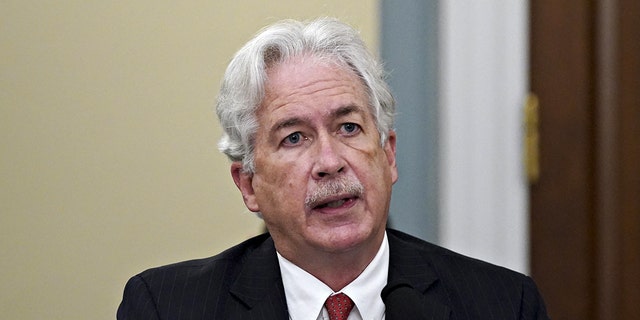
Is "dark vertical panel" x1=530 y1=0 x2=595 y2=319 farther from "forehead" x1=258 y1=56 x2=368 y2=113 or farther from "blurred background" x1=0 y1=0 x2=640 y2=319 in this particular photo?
"forehead" x1=258 y1=56 x2=368 y2=113

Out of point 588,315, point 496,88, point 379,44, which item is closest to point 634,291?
point 588,315

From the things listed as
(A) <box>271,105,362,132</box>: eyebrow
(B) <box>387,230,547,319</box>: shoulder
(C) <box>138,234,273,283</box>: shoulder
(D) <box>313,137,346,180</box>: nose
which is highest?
(A) <box>271,105,362,132</box>: eyebrow

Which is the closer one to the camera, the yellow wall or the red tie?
the red tie

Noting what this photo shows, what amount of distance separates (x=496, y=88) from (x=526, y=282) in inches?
51.7

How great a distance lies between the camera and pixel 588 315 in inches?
149

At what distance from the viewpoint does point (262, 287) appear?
2527 mm

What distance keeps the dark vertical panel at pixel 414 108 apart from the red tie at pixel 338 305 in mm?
1391

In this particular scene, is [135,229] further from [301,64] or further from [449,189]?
[301,64]

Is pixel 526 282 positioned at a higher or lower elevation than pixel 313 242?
lower

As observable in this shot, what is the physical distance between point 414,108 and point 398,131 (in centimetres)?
10

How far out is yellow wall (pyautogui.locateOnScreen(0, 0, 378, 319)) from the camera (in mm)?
3842

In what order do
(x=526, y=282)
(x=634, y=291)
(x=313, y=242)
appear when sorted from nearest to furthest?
(x=313, y=242) → (x=526, y=282) → (x=634, y=291)

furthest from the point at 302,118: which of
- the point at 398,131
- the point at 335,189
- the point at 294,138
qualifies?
the point at 398,131

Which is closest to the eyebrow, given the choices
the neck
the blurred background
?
the neck
